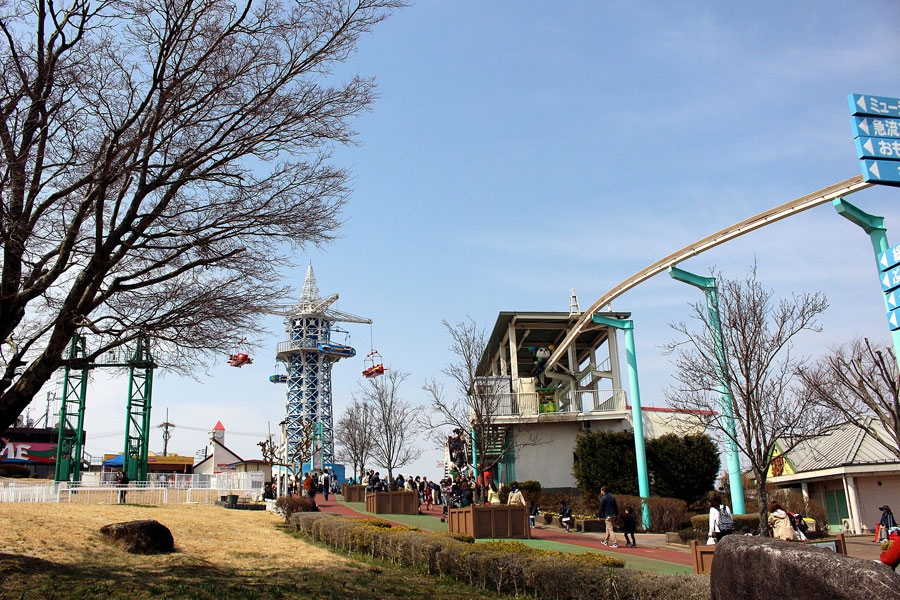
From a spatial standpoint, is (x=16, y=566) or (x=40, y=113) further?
(x=16, y=566)

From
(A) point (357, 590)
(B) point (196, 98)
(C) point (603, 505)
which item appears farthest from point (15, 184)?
(C) point (603, 505)

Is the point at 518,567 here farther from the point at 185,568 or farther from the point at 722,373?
the point at 722,373

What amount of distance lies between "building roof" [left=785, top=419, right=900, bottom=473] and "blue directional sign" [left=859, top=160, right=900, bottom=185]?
14086 millimetres

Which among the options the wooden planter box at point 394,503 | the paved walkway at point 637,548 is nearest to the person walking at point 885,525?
the paved walkway at point 637,548

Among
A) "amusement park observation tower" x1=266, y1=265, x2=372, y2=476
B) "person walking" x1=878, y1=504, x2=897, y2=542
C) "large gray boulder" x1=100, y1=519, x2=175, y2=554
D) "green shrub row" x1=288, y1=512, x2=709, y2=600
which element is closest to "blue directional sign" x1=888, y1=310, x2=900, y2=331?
"green shrub row" x1=288, y1=512, x2=709, y2=600

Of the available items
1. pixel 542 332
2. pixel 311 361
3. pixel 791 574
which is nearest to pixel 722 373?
pixel 791 574

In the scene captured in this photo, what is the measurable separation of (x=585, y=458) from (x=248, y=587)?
2011cm

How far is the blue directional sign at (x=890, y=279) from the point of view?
13.3 metres

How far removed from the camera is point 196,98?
9141 millimetres

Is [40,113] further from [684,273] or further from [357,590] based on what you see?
[684,273]

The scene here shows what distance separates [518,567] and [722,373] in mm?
8212

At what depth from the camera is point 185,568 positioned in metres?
13.4

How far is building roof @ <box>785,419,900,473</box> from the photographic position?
2719 cm

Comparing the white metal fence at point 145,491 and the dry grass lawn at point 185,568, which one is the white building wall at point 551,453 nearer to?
the white metal fence at point 145,491
